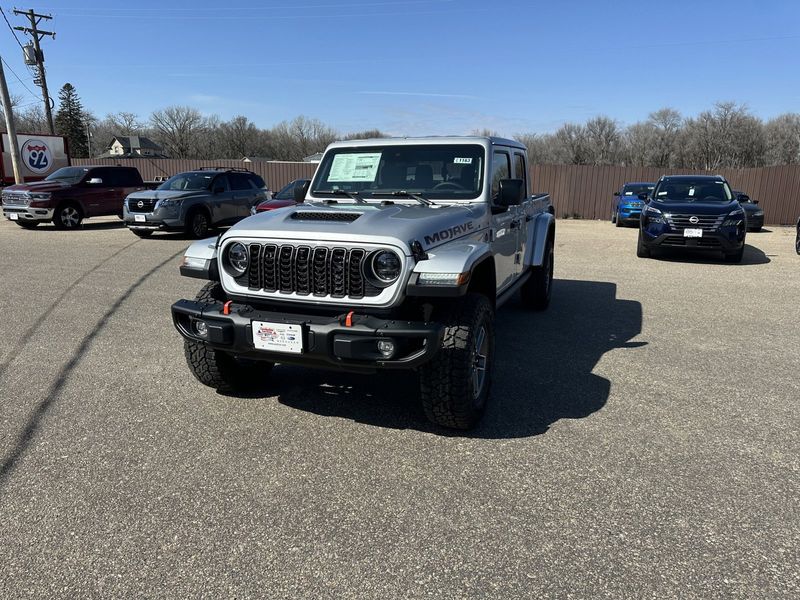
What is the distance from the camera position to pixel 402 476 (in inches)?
126

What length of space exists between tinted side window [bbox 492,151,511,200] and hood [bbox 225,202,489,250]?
504 mm

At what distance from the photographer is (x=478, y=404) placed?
146 inches

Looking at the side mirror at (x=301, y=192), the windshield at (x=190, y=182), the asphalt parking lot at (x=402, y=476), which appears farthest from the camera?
the windshield at (x=190, y=182)

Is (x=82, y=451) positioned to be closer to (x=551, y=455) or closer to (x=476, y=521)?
(x=476, y=521)

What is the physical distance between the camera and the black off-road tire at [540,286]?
6.89m

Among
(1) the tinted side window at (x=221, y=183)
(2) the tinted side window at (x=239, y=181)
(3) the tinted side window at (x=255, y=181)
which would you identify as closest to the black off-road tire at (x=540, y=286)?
(1) the tinted side window at (x=221, y=183)

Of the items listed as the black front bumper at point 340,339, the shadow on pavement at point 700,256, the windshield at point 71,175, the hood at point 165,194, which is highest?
the windshield at point 71,175

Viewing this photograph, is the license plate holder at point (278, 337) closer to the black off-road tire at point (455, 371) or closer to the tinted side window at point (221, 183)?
the black off-road tire at point (455, 371)

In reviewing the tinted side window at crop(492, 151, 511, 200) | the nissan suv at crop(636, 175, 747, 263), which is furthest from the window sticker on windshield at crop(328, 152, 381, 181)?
the nissan suv at crop(636, 175, 747, 263)

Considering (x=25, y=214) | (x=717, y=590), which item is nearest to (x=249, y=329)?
(x=717, y=590)

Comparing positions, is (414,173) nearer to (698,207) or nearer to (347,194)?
(347,194)

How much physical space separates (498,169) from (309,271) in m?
2.27

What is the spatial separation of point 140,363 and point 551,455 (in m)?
3.52

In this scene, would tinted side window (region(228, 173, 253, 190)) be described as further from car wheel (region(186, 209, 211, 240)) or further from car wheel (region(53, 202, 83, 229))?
car wheel (region(53, 202, 83, 229))
